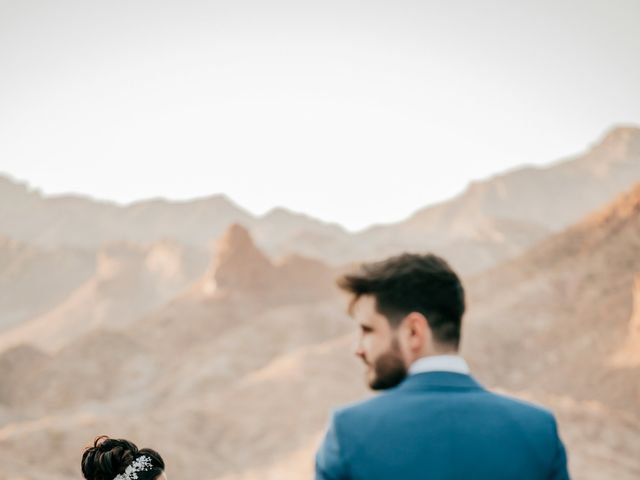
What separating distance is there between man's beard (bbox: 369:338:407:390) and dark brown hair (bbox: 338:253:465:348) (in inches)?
3.0

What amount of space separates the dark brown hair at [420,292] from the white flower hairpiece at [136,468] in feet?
5.27

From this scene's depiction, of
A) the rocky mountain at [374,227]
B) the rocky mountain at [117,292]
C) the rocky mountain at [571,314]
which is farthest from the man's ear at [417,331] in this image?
the rocky mountain at [374,227]

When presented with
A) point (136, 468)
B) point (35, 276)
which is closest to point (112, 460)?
point (136, 468)

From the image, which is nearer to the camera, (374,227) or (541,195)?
(374,227)

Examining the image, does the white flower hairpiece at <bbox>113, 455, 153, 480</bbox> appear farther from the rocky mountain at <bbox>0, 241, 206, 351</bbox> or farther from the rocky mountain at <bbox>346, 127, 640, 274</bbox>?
the rocky mountain at <bbox>346, 127, 640, 274</bbox>

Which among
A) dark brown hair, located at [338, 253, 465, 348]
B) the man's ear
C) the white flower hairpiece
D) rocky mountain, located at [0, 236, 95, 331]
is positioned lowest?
rocky mountain, located at [0, 236, 95, 331]

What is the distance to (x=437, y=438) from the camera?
144cm

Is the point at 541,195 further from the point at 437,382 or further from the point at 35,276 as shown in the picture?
the point at 437,382

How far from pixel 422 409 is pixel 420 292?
32 cm

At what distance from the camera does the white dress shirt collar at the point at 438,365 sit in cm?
158

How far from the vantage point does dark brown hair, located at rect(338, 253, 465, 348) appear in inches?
64.5

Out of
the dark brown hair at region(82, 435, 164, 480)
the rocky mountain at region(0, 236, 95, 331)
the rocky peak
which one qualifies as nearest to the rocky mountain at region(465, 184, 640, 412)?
the rocky peak

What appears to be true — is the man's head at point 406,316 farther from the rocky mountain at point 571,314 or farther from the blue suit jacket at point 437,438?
the rocky mountain at point 571,314

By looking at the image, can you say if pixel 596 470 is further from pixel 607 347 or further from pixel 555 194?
pixel 555 194
